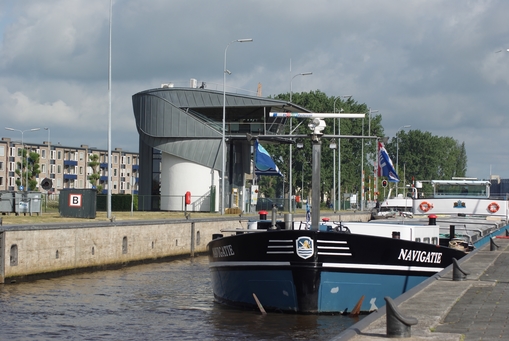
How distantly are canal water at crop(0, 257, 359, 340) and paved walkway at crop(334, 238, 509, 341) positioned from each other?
302 cm

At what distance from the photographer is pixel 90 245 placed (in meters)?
30.0

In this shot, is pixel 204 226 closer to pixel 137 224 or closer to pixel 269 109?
pixel 137 224

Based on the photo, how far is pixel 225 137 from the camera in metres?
59.1

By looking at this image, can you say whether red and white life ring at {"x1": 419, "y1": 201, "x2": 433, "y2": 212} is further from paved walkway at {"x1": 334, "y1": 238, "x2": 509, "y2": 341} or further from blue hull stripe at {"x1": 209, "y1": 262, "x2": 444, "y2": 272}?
paved walkway at {"x1": 334, "y1": 238, "x2": 509, "y2": 341}

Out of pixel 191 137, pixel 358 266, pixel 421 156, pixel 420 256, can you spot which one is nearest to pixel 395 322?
pixel 358 266

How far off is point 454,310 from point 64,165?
137092 mm

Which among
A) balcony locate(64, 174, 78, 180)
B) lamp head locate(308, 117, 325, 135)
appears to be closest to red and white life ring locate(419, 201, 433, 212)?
lamp head locate(308, 117, 325, 135)

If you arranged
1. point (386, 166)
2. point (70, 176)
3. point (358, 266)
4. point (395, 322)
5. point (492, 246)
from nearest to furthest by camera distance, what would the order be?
1. point (395, 322)
2. point (358, 266)
3. point (492, 246)
4. point (386, 166)
5. point (70, 176)

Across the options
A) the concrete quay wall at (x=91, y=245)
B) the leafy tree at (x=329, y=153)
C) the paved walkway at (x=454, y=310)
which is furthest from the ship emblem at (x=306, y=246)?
the leafy tree at (x=329, y=153)

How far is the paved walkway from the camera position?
987cm

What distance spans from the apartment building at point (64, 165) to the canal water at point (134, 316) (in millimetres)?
99160

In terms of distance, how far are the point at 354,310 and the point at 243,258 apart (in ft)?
9.29

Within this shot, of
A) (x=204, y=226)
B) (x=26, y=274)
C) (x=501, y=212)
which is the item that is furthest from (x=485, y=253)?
(x=204, y=226)

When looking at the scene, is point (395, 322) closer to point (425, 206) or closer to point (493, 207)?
point (425, 206)
